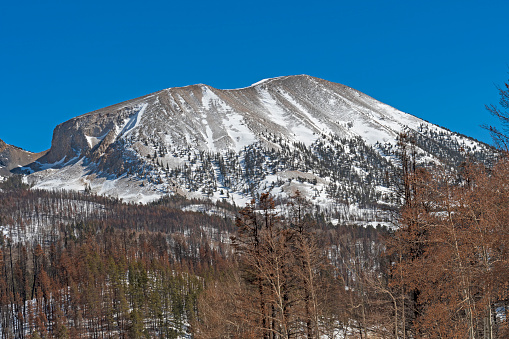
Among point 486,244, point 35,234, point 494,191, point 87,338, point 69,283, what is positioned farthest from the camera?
point 35,234

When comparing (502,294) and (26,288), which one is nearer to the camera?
(502,294)

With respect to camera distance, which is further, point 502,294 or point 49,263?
point 49,263

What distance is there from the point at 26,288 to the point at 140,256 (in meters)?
39.4

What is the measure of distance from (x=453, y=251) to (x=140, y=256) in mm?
140960

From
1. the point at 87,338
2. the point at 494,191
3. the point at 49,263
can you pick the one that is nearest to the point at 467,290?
the point at 494,191

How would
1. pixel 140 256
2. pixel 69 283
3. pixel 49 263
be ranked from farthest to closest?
1. pixel 140 256
2. pixel 49 263
3. pixel 69 283

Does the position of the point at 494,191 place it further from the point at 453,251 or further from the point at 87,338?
the point at 87,338

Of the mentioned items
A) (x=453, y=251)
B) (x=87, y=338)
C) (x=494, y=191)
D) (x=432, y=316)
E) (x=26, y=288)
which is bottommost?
(x=87, y=338)

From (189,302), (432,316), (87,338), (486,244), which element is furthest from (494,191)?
(87,338)

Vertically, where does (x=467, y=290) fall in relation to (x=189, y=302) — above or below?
above

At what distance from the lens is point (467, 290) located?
46.0ft

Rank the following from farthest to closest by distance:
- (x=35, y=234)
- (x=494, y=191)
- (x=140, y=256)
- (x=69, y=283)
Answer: (x=35, y=234), (x=140, y=256), (x=69, y=283), (x=494, y=191)

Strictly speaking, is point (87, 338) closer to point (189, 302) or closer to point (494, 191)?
point (189, 302)

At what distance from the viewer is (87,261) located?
375 feet
